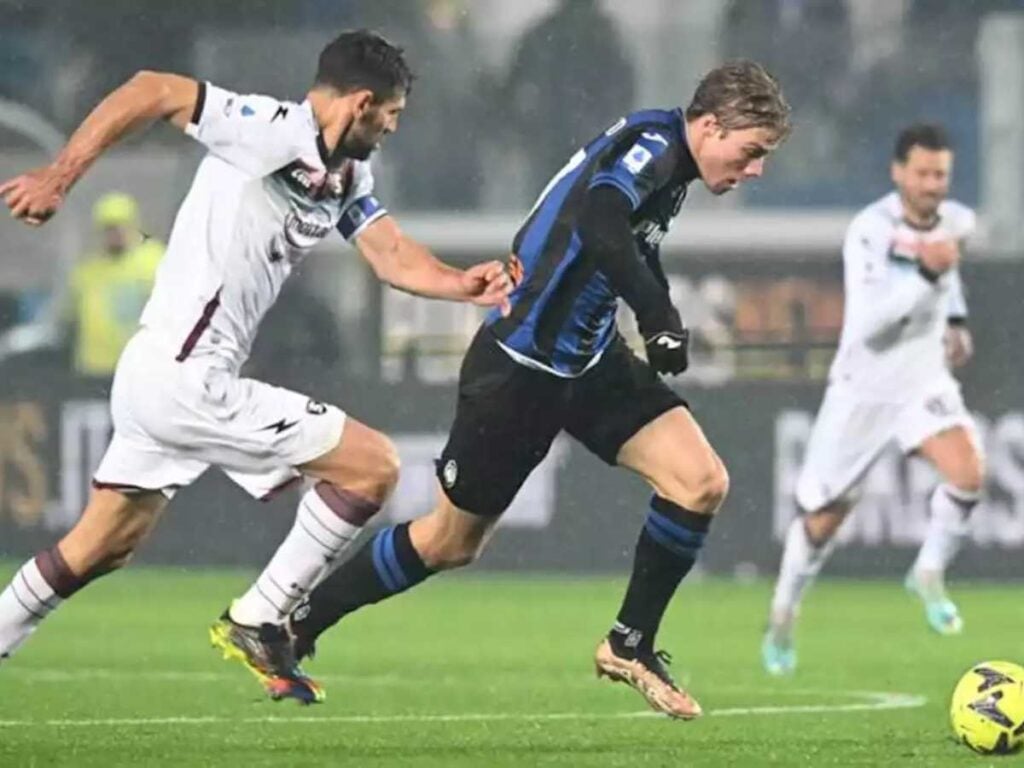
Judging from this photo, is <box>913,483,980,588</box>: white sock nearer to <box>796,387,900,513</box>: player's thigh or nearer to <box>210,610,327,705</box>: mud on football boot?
<box>796,387,900,513</box>: player's thigh

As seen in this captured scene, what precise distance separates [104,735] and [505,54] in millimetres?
9299

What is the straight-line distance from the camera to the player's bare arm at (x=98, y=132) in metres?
8.53

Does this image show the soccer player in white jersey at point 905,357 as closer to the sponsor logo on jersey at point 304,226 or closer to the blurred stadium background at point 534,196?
the blurred stadium background at point 534,196

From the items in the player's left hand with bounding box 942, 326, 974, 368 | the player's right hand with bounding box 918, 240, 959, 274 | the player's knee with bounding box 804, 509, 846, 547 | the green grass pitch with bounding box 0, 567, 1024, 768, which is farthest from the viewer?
the player's left hand with bounding box 942, 326, 974, 368

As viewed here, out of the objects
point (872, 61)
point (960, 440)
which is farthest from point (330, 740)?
point (872, 61)

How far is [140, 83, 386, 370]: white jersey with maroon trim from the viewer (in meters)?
9.27

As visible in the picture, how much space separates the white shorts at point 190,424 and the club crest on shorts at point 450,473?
0.61 meters

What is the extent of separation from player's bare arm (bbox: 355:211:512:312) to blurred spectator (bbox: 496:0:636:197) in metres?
8.35

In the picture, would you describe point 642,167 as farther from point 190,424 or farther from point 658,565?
point 190,424

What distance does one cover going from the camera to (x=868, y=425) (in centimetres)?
1471

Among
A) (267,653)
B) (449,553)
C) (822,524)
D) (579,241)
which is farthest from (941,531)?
(267,653)

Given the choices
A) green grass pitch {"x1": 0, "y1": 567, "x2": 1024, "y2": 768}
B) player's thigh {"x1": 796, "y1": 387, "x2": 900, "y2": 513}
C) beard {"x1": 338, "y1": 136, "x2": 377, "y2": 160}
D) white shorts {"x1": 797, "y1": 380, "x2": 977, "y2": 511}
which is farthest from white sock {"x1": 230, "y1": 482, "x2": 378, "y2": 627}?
white shorts {"x1": 797, "y1": 380, "x2": 977, "y2": 511}

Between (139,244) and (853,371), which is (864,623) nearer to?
(853,371)

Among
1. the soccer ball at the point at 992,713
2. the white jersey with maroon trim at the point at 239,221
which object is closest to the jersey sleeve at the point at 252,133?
the white jersey with maroon trim at the point at 239,221
